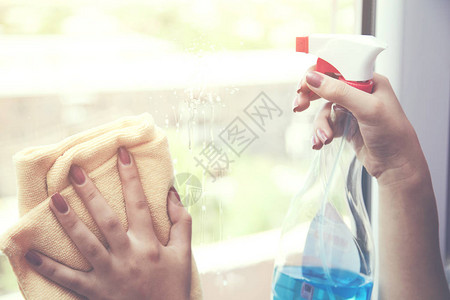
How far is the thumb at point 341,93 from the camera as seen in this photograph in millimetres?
516

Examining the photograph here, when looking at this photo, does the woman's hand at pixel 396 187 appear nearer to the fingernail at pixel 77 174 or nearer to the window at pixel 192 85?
the window at pixel 192 85

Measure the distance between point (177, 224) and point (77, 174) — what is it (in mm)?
139

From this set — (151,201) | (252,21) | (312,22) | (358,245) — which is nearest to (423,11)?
(312,22)

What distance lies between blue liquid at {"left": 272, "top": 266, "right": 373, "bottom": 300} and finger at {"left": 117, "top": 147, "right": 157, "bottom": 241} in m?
0.22

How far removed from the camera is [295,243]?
2.10ft

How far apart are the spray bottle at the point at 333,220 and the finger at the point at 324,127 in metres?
0.01

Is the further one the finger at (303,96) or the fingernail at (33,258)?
the finger at (303,96)

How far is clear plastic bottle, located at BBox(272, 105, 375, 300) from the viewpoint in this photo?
1.92 ft

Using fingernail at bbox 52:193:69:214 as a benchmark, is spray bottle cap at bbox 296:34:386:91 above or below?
above

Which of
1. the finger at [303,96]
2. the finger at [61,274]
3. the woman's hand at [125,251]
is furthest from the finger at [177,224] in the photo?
the finger at [303,96]

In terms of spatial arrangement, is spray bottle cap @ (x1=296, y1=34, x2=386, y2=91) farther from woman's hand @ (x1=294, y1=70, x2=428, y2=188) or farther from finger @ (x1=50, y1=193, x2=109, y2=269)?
finger @ (x1=50, y1=193, x2=109, y2=269)

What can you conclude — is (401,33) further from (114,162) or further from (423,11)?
(114,162)

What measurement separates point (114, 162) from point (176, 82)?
0.18m

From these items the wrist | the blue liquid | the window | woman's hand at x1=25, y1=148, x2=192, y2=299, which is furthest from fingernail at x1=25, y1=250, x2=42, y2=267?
the wrist
